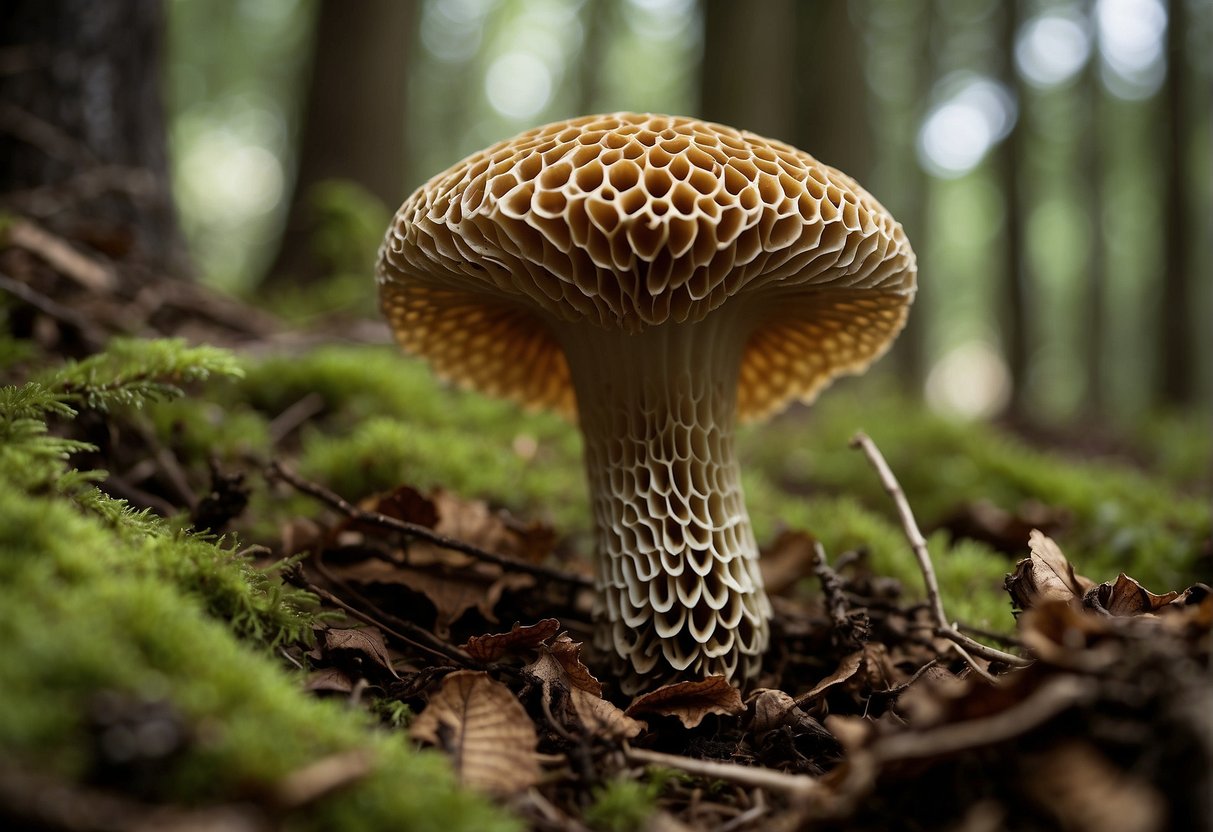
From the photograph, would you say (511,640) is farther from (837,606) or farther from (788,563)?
(788,563)

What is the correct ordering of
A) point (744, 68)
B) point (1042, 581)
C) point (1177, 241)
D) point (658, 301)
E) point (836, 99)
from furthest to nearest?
point (1177, 241) < point (836, 99) < point (744, 68) < point (658, 301) < point (1042, 581)

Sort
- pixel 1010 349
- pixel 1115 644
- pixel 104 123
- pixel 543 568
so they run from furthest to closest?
pixel 1010 349 → pixel 104 123 → pixel 543 568 → pixel 1115 644

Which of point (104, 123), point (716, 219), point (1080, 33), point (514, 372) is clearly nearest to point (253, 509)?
point (514, 372)

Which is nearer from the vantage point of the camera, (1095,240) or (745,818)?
(745,818)

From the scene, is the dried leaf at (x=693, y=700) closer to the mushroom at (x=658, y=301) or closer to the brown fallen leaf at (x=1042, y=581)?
the mushroom at (x=658, y=301)

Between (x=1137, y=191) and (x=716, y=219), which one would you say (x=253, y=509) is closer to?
(x=716, y=219)

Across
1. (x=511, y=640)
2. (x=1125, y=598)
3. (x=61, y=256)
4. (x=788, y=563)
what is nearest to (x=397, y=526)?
(x=511, y=640)

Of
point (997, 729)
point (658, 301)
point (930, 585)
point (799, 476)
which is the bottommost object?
point (799, 476)

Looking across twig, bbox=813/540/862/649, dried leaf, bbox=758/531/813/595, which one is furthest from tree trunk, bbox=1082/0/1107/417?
twig, bbox=813/540/862/649
